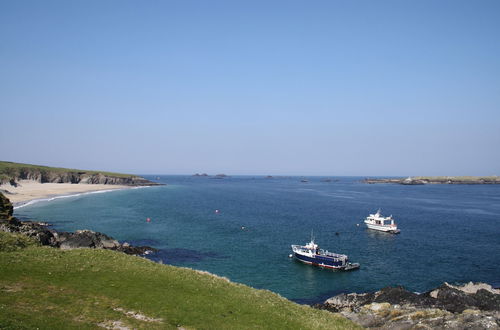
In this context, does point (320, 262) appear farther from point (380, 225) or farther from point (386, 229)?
point (380, 225)

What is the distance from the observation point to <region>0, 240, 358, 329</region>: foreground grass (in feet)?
58.9

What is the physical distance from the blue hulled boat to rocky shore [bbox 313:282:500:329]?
15.7m

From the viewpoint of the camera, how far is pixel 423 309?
32969 mm

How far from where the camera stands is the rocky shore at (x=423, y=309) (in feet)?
91.4

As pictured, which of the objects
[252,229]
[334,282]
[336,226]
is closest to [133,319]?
[334,282]

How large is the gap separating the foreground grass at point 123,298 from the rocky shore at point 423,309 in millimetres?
6913

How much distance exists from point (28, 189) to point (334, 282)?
161308 millimetres

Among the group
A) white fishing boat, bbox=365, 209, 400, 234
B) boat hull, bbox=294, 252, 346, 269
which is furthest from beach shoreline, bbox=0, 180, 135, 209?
white fishing boat, bbox=365, 209, 400, 234

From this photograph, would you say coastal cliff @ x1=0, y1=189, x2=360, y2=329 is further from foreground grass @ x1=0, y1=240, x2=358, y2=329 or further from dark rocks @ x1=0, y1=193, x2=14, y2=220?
dark rocks @ x1=0, y1=193, x2=14, y2=220

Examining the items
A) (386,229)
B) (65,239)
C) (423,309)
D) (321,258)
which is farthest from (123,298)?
(386,229)

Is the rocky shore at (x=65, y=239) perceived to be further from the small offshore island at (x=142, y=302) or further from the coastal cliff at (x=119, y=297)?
the coastal cliff at (x=119, y=297)

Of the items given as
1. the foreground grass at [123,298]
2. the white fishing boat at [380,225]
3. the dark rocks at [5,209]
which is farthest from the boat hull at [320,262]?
the dark rocks at [5,209]

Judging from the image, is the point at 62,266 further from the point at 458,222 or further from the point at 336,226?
the point at 458,222

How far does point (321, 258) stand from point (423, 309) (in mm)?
27030
